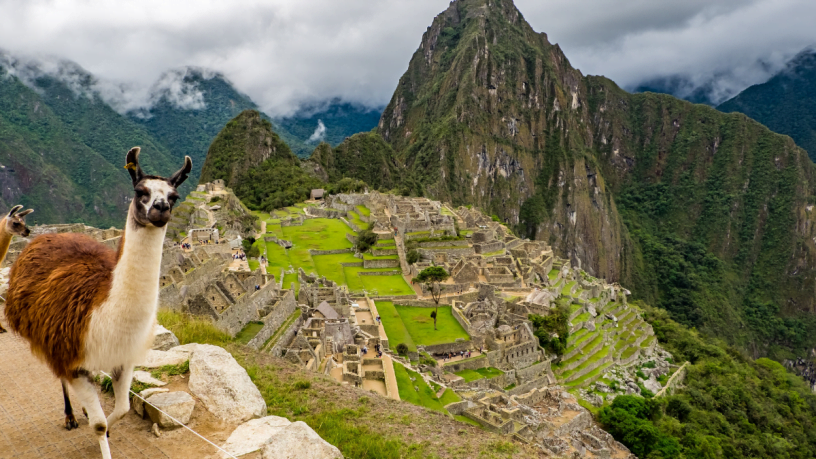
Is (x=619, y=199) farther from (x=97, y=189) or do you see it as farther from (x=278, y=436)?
(x=278, y=436)

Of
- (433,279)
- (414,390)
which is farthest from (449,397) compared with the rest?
(433,279)

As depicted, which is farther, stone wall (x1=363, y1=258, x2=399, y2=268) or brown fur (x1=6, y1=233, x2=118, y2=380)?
stone wall (x1=363, y1=258, x2=399, y2=268)

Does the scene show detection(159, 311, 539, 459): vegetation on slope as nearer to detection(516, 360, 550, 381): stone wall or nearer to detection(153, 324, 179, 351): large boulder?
detection(153, 324, 179, 351): large boulder

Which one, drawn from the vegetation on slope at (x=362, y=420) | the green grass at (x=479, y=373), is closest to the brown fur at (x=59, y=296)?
the vegetation on slope at (x=362, y=420)

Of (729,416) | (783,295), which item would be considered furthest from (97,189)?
(783,295)

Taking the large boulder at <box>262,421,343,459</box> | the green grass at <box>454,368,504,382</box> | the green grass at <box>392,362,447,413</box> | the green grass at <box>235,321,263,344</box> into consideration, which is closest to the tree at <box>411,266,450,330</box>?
the green grass at <box>454,368,504,382</box>

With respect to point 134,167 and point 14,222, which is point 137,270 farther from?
point 14,222

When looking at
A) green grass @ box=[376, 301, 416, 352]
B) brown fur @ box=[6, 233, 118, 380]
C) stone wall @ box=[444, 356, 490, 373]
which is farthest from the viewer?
stone wall @ box=[444, 356, 490, 373]

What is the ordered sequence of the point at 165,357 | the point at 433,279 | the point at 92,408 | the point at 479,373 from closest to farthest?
the point at 92,408 < the point at 165,357 < the point at 479,373 < the point at 433,279
